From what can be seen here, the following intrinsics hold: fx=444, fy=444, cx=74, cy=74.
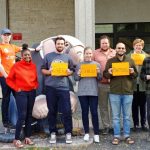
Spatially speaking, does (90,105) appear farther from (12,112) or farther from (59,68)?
(12,112)

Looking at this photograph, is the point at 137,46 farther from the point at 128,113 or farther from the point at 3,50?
the point at 3,50

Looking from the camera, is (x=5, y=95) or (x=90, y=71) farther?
(x=5, y=95)

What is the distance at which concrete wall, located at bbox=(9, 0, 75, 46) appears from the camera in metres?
14.8

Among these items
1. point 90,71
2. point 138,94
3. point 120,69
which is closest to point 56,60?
point 90,71

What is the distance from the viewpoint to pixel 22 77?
7219 millimetres

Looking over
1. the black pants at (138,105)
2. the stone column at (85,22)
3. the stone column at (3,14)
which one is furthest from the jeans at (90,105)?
the stone column at (3,14)

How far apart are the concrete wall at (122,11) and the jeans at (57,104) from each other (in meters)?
8.66

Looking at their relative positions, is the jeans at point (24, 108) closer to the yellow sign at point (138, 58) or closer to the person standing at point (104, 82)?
the person standing at point (104, 82)

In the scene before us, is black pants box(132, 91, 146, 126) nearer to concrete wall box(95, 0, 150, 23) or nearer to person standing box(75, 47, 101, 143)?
person standing box(75, 47, 101, 143)

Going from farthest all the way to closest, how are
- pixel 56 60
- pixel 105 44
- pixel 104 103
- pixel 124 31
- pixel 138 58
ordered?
1. pixel 124 31
2. pixel 104 103
3. pixel 138 58
4. pixel 105 44
5. pixel 56 60

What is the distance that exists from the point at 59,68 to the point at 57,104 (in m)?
0.64

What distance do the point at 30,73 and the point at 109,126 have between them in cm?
190

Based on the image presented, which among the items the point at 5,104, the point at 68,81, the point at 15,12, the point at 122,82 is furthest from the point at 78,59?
the point at 15,12

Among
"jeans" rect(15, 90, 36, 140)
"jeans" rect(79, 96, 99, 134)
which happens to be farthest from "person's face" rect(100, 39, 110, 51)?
"jeans" rect(15, 90, 36, 140)
